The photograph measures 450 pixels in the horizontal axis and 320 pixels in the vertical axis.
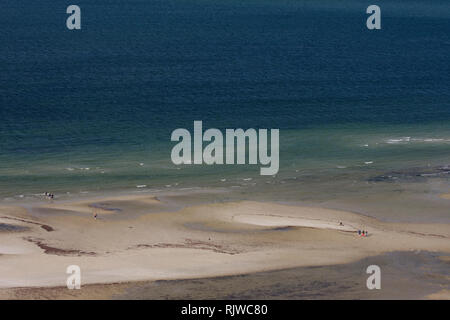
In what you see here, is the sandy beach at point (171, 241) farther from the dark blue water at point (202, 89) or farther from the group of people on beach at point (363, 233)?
the dark blue water at point (202, 89)

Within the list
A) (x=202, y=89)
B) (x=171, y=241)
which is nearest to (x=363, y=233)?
(x=171, y=241)

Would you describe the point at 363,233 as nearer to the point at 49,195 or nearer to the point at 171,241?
the point at 171,241

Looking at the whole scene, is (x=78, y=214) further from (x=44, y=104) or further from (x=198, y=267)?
(x=44, y=104)

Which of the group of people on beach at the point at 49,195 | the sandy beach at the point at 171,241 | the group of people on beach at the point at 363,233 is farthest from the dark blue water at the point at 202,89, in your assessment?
the group of people on beach at the point at 363,233

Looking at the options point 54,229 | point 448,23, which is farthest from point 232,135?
point 448,23

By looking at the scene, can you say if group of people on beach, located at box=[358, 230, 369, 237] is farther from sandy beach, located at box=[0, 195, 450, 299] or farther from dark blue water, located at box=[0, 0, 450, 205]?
dark blue water, located at box=[0, 0, 450, 205]
